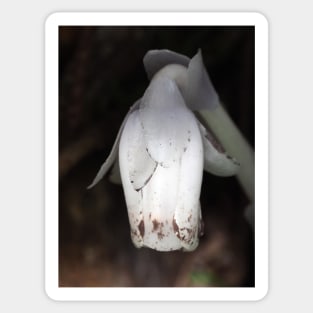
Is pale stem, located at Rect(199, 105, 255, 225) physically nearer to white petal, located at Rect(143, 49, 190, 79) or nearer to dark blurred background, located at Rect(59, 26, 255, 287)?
white petal, located at Rect(143, 49, 190, 79)

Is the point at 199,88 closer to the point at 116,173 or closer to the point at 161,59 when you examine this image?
the point at 161,59

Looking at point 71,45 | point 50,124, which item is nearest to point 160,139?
point 50,124

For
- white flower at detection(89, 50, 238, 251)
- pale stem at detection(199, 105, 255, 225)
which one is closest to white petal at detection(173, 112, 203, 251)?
white flower at detection(89, 50, 238, 251)
